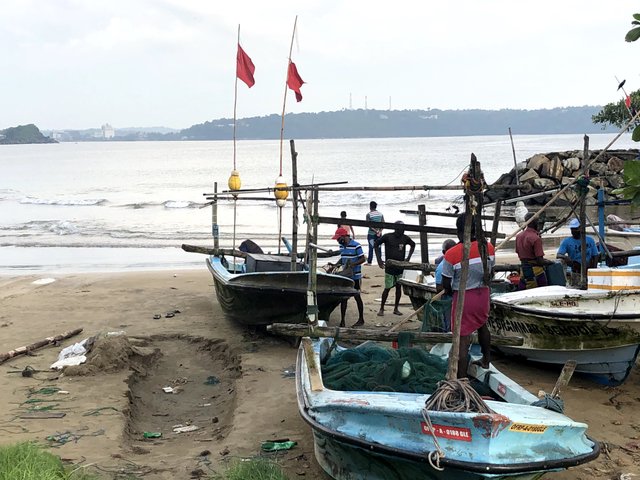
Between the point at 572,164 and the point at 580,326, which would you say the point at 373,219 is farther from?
the point at 572,164

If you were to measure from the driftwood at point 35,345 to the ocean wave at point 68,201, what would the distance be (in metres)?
33.3

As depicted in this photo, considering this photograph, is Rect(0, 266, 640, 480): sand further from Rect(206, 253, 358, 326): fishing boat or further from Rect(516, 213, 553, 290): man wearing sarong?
Rect(516, 213, 553, 290): man wearing sarong

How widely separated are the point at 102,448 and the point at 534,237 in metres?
5.85

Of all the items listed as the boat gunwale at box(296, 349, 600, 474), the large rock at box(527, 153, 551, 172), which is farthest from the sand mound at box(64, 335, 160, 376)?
the large rock at box(527, 153, 551, 172)

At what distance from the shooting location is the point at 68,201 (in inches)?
1736

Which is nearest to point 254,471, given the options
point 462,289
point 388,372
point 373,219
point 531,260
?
point 388,372

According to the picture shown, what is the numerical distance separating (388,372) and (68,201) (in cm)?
4168

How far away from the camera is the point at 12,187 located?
187 ft

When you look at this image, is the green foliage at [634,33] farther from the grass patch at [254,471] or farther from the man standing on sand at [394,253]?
the man standing on sand at [394,253]

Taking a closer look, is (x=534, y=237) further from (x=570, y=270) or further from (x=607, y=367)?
(x=607, y=367)

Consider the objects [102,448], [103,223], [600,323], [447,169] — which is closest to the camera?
[102,448]

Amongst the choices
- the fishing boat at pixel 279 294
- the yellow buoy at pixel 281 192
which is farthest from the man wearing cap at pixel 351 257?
the yellow buoy at pixel 281 192

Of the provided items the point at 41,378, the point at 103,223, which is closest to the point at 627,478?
the point at 41,378

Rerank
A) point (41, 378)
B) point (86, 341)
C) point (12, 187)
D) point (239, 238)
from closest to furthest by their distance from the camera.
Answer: point (41, 378) < point (86, 341) < point (239, 238) < point (12, 187)
